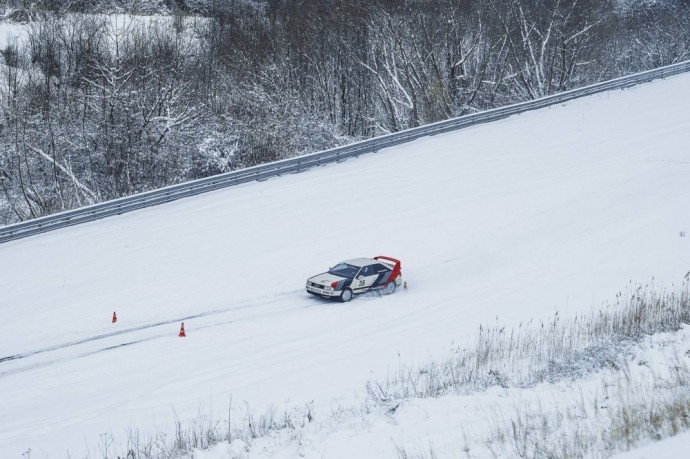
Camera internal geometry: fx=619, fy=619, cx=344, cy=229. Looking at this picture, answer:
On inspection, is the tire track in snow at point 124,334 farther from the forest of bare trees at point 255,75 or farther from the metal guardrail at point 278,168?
A: the forest of bare trees at point 255,75

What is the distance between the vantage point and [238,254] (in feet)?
68.1

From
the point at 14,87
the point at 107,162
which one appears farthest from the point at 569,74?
the point at 14,87

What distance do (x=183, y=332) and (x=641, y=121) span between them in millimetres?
25154

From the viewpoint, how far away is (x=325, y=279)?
56.7 feet

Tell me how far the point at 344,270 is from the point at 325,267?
1835 mm

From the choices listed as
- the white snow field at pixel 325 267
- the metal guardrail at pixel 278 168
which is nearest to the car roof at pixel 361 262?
the white snow field at pixel 325 267

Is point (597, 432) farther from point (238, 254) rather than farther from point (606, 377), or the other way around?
point (238, 254)

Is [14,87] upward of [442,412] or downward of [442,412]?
upward

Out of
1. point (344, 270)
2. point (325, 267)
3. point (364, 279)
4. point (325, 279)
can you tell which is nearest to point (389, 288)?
point (364, 279)

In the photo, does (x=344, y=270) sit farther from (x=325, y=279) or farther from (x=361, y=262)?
(x=325, y=279)

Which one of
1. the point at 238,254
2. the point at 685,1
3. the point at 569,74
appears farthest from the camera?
the point at 685,1

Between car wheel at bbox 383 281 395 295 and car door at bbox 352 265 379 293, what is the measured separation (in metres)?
0.45

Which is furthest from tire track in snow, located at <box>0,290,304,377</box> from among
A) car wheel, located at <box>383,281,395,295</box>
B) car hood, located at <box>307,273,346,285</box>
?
car wheel, located at <box>383,281,395,295</box>

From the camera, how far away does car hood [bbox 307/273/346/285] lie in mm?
17114
